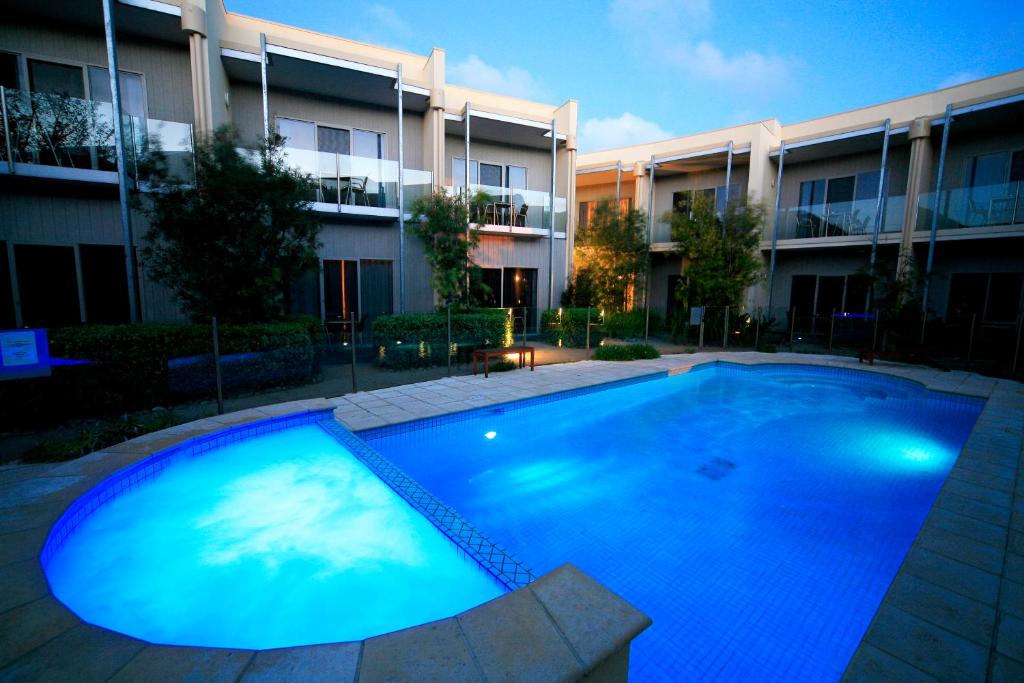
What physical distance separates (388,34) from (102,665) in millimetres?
69949

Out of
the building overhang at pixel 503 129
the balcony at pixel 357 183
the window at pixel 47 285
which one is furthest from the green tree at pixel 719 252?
the window at pixel 47 285

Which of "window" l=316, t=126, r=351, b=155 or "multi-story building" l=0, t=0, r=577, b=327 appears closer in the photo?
"multi-story building" l=0, t=0, r=577, b=327

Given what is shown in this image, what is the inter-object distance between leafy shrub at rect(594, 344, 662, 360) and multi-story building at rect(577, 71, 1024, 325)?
20.9 feet

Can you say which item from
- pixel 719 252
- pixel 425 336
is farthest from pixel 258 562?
pixel 719 252

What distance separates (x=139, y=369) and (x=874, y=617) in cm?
772

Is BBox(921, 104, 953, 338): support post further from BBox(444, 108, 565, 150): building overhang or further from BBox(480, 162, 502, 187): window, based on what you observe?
BBox(480, 162, 502, 187): window

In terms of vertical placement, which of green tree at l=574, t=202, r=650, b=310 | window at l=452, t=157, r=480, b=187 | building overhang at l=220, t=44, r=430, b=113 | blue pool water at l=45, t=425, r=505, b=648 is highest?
building overhang at l=220, t=44, r=430, b=113

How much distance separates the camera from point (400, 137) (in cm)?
1024

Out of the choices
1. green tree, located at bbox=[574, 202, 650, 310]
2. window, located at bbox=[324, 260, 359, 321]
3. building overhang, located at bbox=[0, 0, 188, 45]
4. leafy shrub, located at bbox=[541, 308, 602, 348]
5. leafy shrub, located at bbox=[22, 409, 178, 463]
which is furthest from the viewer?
green tree, located at bbox=[574, 202, 650, 310]

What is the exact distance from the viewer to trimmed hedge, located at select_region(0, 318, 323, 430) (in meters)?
5.31

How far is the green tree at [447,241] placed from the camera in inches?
399

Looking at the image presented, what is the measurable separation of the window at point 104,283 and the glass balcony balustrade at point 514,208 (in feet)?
22.9

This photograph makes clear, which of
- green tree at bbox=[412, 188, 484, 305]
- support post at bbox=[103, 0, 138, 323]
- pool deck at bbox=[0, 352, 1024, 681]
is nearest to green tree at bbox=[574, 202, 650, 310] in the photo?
green tree at bbox=[412, 188, 484, 305]

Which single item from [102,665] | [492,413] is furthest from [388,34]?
[102,665]
